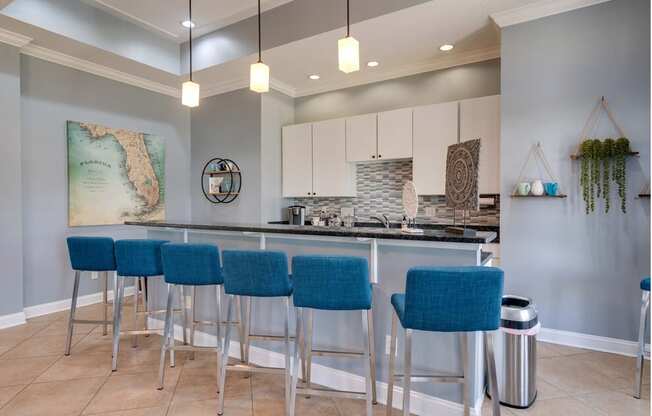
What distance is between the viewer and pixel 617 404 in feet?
6.84

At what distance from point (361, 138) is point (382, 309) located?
8.65 feet

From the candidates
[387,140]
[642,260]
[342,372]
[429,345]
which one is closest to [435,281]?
[429,345]

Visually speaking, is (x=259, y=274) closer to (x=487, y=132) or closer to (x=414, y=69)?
(x=487, y=132)

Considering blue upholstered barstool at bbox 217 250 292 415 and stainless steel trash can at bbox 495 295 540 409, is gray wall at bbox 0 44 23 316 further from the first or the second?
stainless steel trash can at bbox 495 295 540 409

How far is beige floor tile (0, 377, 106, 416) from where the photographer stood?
2057 mm

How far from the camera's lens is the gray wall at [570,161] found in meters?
2.68

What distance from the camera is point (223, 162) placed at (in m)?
4.98

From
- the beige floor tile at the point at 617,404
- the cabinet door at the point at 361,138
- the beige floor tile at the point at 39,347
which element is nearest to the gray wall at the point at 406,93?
the cabinet door at the point at 361,138

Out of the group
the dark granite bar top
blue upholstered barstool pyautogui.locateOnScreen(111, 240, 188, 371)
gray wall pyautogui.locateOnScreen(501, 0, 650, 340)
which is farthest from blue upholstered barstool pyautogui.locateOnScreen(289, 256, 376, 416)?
gray wall pyautogui.locateOnScreen(501, 0, 650, 340)

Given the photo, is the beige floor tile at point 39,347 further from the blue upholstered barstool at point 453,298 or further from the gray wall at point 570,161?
the gray wall at point 570,161

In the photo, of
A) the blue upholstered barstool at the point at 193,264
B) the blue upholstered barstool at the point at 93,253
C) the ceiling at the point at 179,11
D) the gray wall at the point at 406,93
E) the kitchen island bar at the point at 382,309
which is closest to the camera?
the kitchen island bar at the point at 382,309

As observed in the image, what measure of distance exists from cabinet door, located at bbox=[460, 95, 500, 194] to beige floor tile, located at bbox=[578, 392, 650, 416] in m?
1.82

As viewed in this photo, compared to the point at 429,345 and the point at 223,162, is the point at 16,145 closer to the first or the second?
the point at 223,162

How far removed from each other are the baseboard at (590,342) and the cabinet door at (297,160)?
9.94 ft
